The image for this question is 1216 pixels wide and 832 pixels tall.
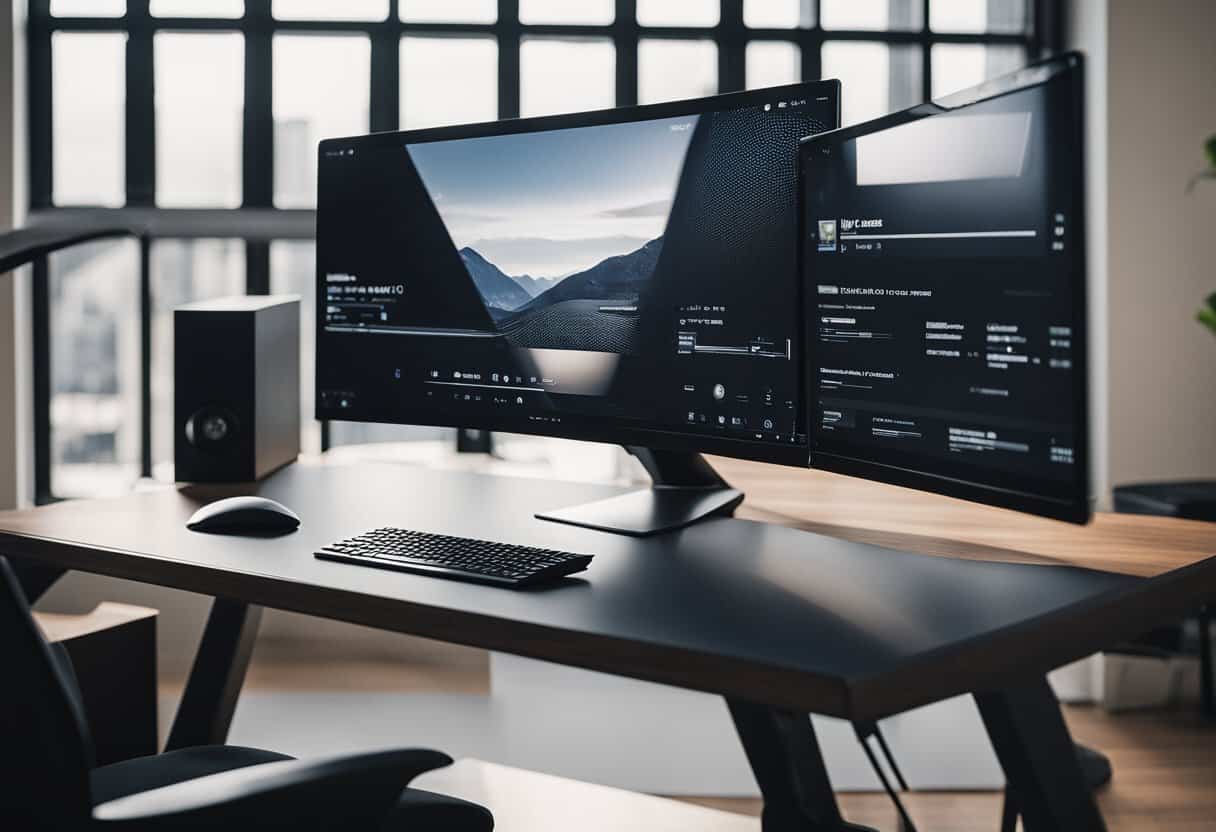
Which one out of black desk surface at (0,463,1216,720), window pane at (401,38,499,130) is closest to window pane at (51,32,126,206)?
window pane at (401,38,499,130)

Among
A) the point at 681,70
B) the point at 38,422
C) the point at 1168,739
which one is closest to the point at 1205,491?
the point at 1168,739

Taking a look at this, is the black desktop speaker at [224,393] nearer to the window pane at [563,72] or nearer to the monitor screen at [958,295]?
the monitor screen at [958,295]

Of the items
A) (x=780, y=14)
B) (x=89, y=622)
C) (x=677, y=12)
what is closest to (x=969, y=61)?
(x=780, y=14)

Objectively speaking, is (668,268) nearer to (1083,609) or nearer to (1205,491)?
(1083,609)

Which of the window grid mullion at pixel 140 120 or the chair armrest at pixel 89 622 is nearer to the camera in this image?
the chair armrest at pixel 89 622

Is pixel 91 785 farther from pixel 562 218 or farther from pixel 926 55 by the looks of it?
pixel 926 55

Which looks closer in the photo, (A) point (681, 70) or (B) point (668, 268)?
(B) point (668, 268)

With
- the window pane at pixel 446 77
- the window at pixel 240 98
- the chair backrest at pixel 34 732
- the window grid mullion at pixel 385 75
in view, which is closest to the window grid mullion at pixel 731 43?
the window at pixel 240 98

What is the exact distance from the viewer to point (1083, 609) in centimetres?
105

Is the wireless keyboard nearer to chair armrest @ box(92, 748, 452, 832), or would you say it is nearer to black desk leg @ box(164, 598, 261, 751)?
chair armrest @ box(92, 748, 452, 832)

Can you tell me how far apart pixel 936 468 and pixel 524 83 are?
2767 millimetres

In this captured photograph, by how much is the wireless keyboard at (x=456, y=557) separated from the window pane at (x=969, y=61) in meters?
2.97

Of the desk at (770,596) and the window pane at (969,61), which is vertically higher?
the window pane at (969,61)

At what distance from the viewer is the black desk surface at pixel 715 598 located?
36.0 inches
